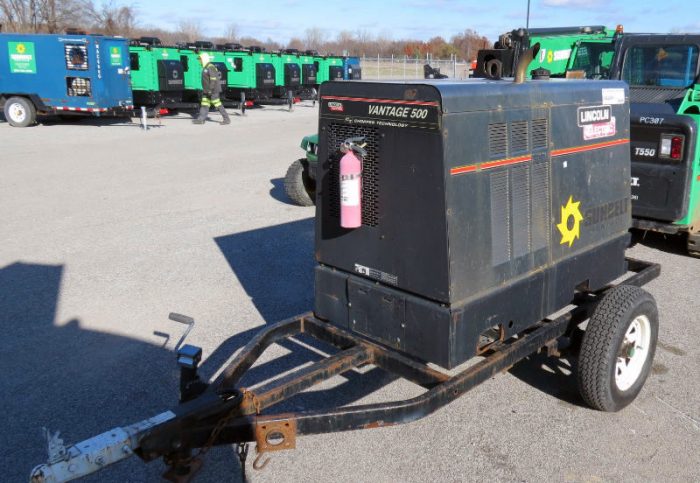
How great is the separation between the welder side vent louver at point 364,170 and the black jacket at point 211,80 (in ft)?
57.1

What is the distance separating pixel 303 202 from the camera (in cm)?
1008

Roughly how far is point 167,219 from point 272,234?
165 centimetres

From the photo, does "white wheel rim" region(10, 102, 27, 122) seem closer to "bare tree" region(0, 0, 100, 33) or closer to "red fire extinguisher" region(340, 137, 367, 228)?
"red fire extinguisher" region(340, 137, 367, 228)

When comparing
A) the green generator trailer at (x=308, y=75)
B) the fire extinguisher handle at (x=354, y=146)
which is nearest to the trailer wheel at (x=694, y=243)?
the fire extinguisher handle at (x=354, y=146)

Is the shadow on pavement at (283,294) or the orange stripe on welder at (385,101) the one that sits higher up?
the orange stripe on welder at (385,101)

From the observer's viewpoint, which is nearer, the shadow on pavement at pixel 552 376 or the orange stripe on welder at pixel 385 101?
the orange stripe on welder at pixel 385 101

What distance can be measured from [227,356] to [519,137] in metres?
2.73

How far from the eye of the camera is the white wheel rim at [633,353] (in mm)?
4230

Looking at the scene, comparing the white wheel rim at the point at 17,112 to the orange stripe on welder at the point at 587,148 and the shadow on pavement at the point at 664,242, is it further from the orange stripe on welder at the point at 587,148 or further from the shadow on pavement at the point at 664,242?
the orange stripe on welder at the point at 587,148

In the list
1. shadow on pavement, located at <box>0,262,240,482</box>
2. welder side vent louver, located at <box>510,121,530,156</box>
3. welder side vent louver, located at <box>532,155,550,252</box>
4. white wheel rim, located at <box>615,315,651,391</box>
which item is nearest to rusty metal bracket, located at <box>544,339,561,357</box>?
white wheel rim, located at <box>615,315,651,391</box>

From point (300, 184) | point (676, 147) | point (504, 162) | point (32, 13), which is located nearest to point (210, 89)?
point (300, 184)

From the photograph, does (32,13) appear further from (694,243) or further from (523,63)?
(523,63)

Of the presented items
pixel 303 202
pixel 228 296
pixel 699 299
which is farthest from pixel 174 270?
pixel 699 299

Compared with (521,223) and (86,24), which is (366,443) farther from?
(86,24)
